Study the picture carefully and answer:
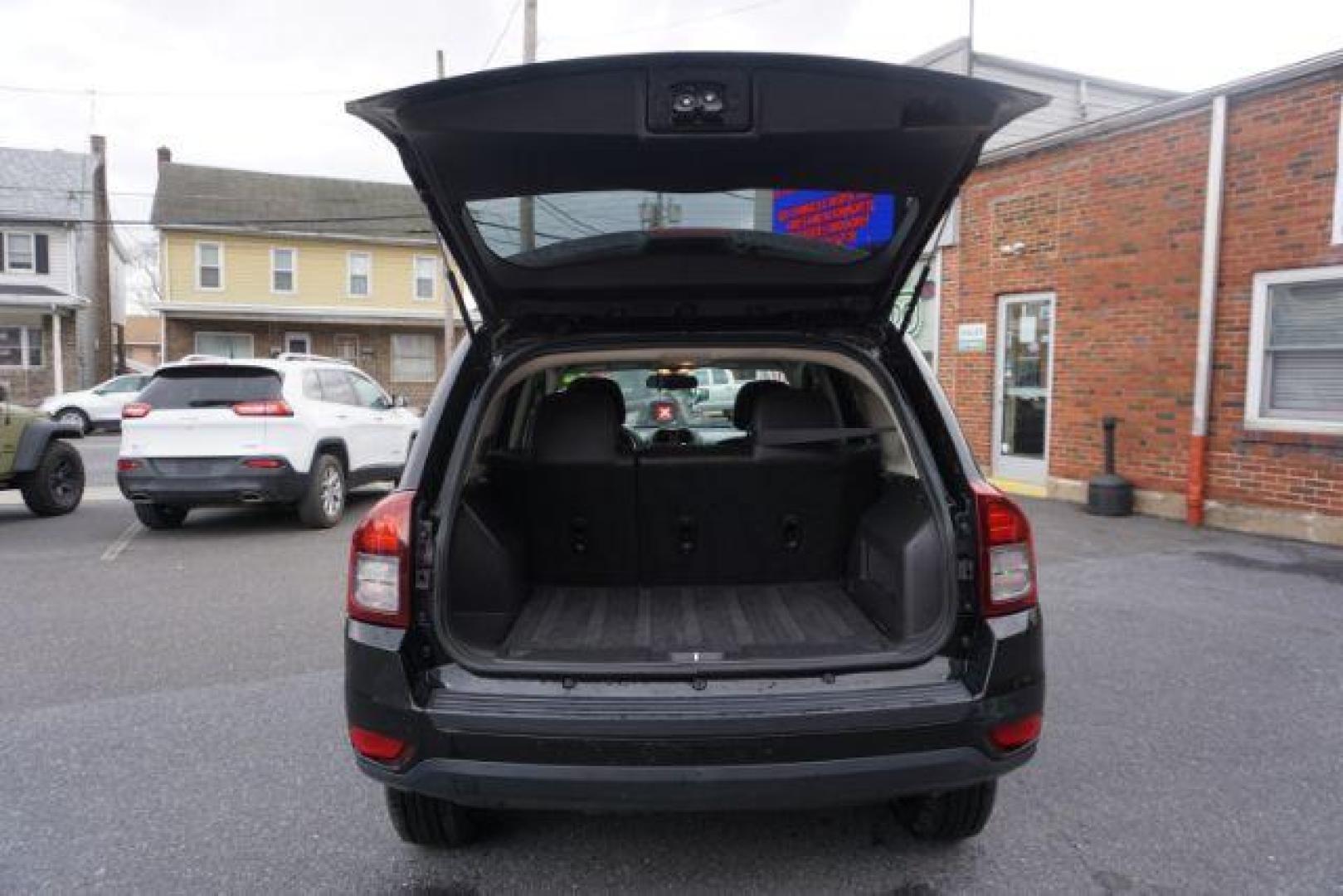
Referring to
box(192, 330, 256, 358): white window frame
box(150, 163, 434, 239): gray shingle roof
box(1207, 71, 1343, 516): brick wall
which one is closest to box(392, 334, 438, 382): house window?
box(150, 163, 434, 239): gray shingle roof

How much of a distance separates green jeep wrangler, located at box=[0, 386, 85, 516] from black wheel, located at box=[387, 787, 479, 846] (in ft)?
24.6

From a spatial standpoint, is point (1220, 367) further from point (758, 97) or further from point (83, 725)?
point (83, 725)

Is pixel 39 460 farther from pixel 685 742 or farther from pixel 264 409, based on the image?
pixel 685 742

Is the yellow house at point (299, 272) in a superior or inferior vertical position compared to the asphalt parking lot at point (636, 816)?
superior

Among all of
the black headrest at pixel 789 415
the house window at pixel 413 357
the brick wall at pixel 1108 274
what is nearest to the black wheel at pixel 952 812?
the black headrest at pixel 789 415

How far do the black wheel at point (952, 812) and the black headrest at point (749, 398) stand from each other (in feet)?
5.11

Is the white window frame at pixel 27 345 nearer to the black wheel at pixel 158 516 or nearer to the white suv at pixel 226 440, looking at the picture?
the black wheel at pixel 158 516

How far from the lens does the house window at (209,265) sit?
24891mm

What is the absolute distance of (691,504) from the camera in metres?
3.40

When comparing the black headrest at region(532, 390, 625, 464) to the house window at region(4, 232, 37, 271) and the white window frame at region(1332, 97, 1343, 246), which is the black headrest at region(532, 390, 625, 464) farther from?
the house window at region(4, 232, 37, 271)

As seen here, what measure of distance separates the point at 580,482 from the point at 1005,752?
1787 millimetres

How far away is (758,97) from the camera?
2.14 meters

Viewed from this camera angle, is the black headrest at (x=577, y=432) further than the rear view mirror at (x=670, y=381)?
No

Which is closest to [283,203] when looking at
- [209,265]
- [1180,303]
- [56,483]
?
[209,265]
